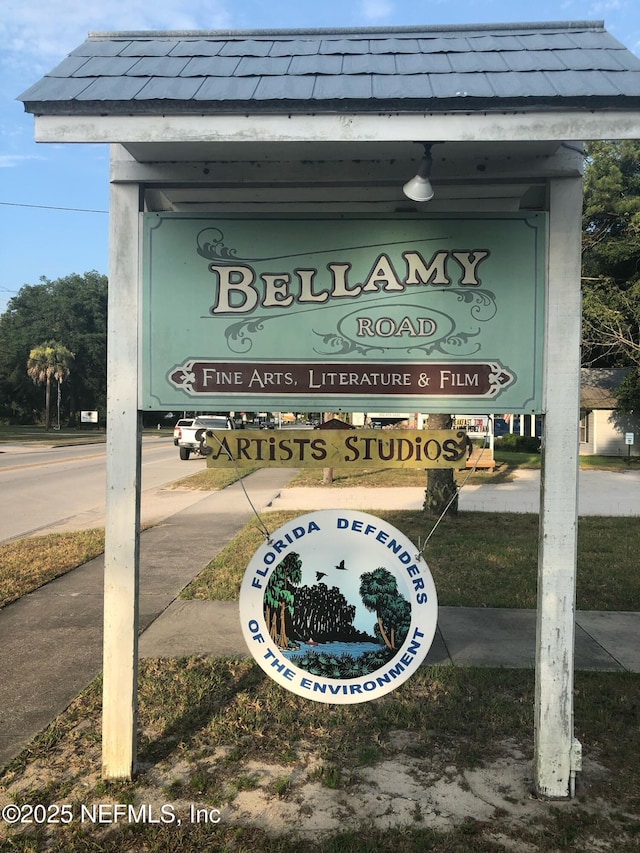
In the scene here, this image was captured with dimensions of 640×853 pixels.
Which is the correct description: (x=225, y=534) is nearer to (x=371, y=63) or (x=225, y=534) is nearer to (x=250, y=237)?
(x=250, y=237)

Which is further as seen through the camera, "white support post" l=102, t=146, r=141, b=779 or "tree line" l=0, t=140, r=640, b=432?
"tree line" l=0, t=140, r=640, b=432

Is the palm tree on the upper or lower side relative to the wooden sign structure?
upper

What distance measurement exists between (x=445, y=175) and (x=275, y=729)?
3.08 metres

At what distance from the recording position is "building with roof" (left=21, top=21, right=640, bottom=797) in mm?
2602

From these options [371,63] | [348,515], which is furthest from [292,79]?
[348,515]

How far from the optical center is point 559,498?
300 cm

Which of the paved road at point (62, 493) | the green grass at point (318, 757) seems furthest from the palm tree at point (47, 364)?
the green grass at point (318, 757)

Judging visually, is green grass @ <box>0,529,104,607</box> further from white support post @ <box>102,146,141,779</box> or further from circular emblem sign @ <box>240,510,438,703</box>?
circular emblem sign @ <box>240,510,438,703</box>

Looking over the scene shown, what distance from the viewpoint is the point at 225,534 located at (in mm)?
9344

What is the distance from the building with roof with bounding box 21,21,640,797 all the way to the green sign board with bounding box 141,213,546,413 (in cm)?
2

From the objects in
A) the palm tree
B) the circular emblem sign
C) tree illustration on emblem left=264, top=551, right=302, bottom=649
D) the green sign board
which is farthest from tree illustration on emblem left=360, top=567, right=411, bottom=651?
the palm tree

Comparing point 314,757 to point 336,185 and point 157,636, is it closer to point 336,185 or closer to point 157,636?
point 157,636

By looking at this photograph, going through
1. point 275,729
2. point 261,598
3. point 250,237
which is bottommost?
point 275,729

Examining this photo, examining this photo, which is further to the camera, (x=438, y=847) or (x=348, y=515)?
(x=348, y=515)
